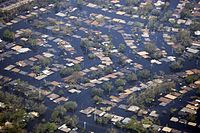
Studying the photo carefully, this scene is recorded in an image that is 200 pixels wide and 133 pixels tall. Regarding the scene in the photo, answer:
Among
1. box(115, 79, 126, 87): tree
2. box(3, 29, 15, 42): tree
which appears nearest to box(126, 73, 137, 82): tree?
box(115, 79, 126, 87): tree

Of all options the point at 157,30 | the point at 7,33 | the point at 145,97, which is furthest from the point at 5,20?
the point at 145,97

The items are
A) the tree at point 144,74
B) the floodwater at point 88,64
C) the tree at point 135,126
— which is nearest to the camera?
the tree at point 135,126

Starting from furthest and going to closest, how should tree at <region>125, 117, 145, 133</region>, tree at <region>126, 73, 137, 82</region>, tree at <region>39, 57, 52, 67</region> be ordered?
tree at <region>39, 57, 52, 67</region>
tree at <region>126, 73, 137, 82</region>
tree at <region>125, 117, 145, 133</region>

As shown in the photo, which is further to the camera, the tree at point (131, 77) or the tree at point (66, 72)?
the tree at point (66, 72)

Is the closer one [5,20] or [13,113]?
[13,113]

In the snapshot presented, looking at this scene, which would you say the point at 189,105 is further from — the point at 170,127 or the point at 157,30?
the point at 157,30

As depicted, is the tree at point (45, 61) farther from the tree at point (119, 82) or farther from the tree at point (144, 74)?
the tree at point (144, 74)

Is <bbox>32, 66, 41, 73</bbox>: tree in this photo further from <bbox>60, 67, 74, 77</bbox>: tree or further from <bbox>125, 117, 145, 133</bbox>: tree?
<bbox>125, 117, 145, 133</bbox>: tree

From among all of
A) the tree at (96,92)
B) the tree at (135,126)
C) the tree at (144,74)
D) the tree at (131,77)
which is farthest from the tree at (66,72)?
the tree at (135,126)

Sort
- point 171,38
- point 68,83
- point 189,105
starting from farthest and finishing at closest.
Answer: point 171,38 → point 68,83 → point 189,105

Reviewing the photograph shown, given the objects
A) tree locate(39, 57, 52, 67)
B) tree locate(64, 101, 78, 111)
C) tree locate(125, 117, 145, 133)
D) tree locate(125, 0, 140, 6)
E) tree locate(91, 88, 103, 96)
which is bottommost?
tree locate(125, 117, 145, 133)

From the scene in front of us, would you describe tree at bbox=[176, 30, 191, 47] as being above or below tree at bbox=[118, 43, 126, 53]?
above
